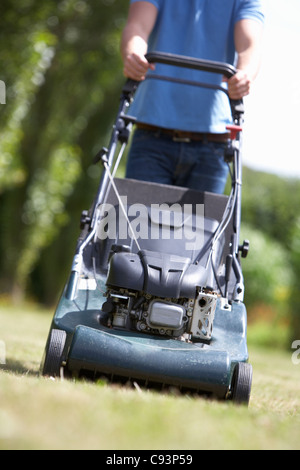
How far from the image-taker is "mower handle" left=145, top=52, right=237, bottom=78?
3469 mm

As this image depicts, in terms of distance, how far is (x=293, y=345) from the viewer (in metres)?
10.6

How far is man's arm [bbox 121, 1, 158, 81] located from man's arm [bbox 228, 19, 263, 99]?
43 centimetres

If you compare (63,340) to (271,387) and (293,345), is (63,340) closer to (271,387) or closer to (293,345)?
(271,387)

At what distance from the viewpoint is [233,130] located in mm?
3559

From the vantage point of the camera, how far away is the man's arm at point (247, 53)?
3.57m

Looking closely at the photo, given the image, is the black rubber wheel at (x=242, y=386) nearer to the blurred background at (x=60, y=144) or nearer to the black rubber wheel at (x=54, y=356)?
the black rubber wheel at (x=54, y=356)

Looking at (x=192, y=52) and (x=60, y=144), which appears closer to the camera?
(x=192, y=52)

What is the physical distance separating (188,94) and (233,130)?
340 mm

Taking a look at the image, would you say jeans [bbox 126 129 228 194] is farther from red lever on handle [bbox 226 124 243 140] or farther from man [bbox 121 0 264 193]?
red lever on handle [bbox 226 124 243 140]

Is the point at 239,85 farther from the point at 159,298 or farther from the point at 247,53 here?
the point at 159,298

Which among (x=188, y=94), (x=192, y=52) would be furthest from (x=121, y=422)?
(x=192, y=52)

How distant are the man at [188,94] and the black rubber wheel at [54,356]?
1.31 meters
